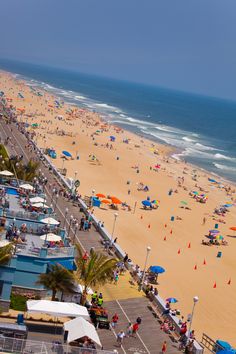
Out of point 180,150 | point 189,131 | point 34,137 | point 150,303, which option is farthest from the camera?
point 189,131

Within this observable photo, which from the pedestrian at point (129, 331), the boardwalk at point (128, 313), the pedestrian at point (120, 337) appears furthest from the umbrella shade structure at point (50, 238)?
the pedestrian at point (120, 337)

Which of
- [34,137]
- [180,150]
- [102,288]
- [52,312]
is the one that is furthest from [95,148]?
[52,312]

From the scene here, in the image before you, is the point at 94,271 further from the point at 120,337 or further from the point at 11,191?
the point at 11,191

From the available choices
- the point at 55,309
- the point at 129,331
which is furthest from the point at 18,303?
the point at 129,331

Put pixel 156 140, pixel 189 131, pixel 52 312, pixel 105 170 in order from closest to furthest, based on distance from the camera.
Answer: pixel 52 312
pixel 105 170
pixel 156 140
pixel 189 131

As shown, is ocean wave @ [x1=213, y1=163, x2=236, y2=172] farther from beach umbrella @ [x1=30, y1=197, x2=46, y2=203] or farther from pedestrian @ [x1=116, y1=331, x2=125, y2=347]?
pedestrian @ [x1=116, y1=331, x2=125, y2=347]

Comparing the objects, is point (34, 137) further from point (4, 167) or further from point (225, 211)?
point (4, 167)

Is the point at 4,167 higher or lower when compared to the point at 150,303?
higher

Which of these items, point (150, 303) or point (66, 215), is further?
point (66, 215)
